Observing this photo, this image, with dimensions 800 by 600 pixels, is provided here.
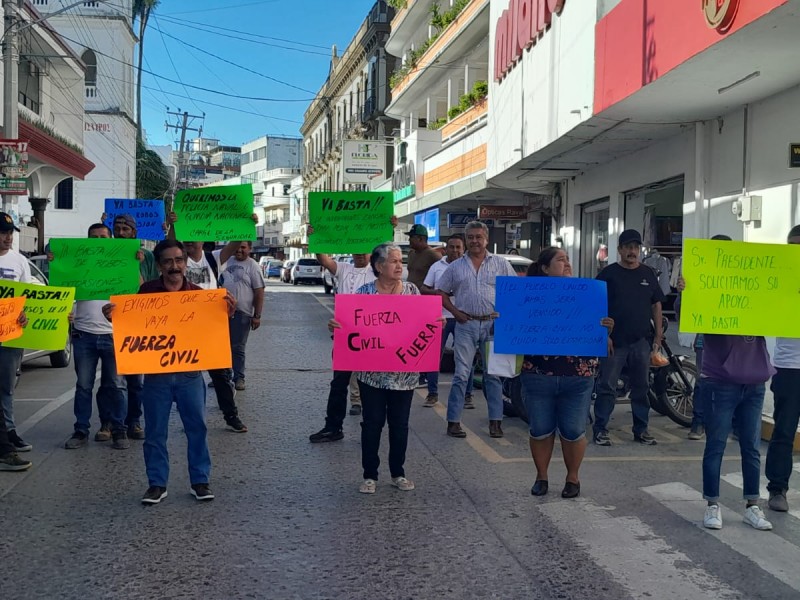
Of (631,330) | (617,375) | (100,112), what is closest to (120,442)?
(617,375)

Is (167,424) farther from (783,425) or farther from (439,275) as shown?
(439,275)

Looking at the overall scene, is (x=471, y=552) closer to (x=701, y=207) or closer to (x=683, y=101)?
(x=683, y=101)

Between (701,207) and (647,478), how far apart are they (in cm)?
708

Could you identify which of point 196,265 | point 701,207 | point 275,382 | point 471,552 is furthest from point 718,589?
point 701,207

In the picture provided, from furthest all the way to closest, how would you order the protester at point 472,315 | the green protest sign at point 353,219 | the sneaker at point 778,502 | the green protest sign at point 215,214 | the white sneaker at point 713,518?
the green protest sign at point 353,219 → the green protest sign at point 215,214 → the protester at point 472,315 → the sneaker at point 778,502 → the white sneaker at point 713,518

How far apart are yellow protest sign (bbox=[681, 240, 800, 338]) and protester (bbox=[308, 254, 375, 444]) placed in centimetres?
279

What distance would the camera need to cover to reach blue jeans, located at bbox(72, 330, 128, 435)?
7336 mm

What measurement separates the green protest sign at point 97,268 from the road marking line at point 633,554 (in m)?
3.94

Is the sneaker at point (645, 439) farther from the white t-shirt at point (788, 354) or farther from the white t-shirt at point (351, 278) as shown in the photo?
the white t-shirt at point (351, 278)

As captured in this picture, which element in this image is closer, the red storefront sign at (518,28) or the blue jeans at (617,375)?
the blue jeans at (617,375)

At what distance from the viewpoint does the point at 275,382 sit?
11438 millimetres

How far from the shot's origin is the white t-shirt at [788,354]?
5578 millimetres

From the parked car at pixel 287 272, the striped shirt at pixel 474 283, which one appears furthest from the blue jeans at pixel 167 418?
the parked car at pixel 287 272

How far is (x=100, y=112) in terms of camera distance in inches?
1842
